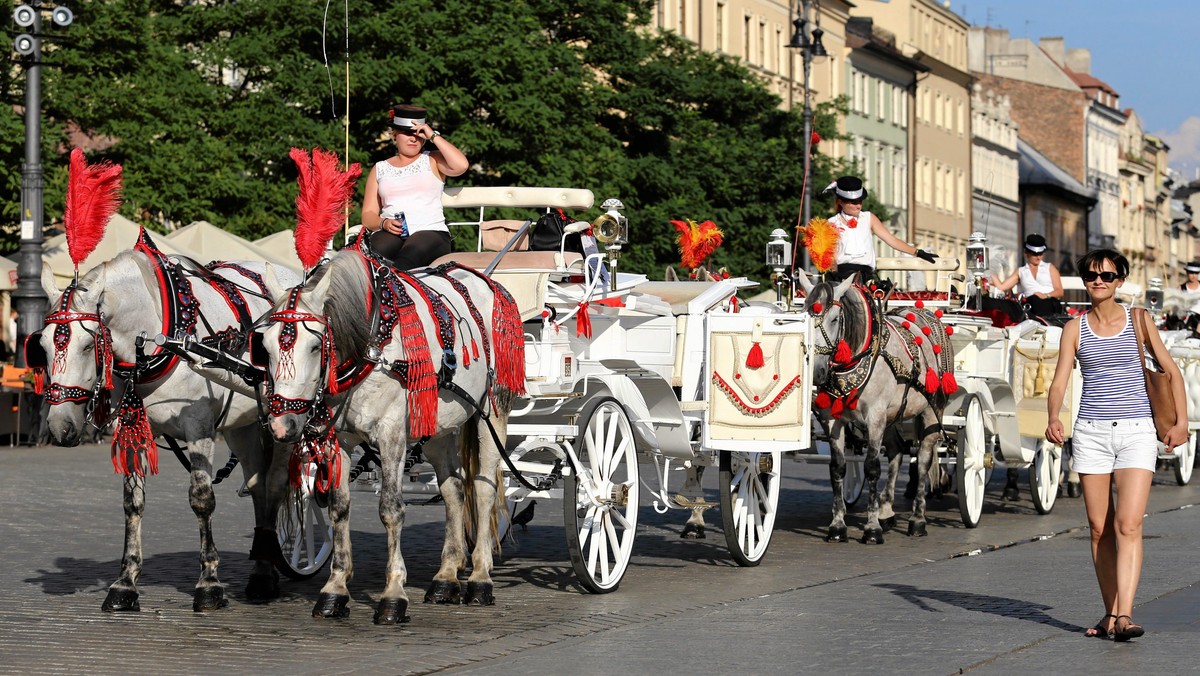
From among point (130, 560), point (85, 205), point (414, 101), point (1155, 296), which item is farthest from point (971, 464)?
point (414, 101)

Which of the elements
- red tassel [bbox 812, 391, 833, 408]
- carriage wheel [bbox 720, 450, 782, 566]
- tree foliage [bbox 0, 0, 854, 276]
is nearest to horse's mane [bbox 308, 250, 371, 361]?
carriage wheel [bbox 720, 450, 782, 566]

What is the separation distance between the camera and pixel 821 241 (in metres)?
14.1

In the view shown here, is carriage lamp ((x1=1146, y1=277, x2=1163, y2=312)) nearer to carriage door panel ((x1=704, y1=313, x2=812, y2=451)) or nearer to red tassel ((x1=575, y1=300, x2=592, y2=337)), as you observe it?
carriage door panel ((x1=704, y1=313, x2=812, y2=451))

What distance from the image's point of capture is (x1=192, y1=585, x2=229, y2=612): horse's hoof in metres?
10.1

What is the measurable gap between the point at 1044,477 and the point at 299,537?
7.89 m

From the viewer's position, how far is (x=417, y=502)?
11.8 m

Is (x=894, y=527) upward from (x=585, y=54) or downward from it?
downward

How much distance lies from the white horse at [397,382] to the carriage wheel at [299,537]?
1.05 meters

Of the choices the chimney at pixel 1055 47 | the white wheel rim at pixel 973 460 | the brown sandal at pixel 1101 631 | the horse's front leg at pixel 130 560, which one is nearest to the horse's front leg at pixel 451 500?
the horse's front leg at pixel 130 560

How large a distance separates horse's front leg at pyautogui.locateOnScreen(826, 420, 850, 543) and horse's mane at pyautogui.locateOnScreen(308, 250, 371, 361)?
218 inches

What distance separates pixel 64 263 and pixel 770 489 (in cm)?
1517

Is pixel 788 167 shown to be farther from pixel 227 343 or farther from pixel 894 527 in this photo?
pixel 227 343

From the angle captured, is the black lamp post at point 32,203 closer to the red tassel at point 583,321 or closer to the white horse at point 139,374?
the red tassel at point 583,321

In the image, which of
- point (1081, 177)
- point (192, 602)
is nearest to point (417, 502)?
point (192, 602)
